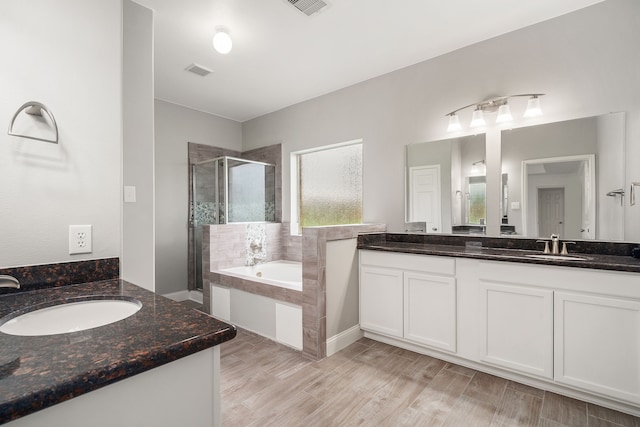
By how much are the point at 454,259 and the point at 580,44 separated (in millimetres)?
1834

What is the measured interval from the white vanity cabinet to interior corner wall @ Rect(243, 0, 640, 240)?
65cm

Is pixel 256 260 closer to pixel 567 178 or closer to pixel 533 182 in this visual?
pixel 533 182

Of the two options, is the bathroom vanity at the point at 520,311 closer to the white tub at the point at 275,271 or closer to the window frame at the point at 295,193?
the white tub at the point at 275,271

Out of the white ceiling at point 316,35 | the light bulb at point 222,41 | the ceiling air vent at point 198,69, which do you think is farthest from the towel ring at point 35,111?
the ceiling air vent at point 198,69

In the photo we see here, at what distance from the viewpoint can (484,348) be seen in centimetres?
213

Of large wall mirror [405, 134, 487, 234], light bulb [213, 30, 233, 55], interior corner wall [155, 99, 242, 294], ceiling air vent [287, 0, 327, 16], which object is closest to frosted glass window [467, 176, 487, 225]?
large wall mirror [405, 134, 487, 234]

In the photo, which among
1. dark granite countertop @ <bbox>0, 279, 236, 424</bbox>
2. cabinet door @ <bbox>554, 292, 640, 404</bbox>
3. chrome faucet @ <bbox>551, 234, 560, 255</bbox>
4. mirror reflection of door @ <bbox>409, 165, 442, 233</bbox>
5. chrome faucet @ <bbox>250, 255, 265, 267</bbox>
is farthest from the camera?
chrome faucet @ <bbox>250, 255, 265, 267</bbox>

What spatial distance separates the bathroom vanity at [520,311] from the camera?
5.62 ft

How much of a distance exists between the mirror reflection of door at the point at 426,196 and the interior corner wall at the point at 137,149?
2.30 m

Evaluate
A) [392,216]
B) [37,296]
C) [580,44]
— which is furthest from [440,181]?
[37,296]

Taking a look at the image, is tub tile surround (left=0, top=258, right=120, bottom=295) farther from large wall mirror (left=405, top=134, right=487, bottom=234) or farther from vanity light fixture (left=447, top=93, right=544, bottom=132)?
vanity light fixture (left=447, top=93, right=544, bottom=132)

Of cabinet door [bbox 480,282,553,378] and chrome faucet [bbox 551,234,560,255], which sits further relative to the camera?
chrome faucet [bbox 551,234,560,255]

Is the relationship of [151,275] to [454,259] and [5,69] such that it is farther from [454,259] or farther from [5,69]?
[454,259]

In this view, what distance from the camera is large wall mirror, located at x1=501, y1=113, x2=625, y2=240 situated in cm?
211
